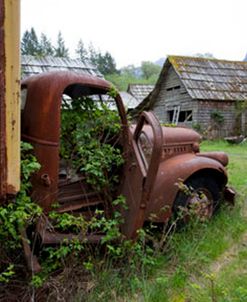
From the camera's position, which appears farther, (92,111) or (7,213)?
(92,111)

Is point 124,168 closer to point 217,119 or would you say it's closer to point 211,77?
point 217,119

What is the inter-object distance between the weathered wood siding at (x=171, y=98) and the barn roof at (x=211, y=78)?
27.4 inches

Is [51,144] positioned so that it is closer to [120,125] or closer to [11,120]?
[120,125]

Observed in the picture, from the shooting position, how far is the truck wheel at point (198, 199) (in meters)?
4.42

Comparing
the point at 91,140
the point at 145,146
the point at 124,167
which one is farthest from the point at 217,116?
the point at 91,140

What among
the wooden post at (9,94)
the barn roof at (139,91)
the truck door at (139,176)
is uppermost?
Answer: the barn roof at (139,91)

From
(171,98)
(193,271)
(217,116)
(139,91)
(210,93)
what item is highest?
(139,91)

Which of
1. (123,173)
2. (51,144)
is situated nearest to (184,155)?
(123,173)

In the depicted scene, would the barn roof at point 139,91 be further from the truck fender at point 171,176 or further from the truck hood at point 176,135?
the truck fender at point 171,176

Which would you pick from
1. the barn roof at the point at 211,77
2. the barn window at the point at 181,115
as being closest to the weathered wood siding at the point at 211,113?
the barn window at the point at 181,115

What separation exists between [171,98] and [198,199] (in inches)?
805

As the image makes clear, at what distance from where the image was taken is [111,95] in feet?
13.6

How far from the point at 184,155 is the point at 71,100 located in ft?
5.61

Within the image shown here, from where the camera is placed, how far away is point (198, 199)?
4.83m
